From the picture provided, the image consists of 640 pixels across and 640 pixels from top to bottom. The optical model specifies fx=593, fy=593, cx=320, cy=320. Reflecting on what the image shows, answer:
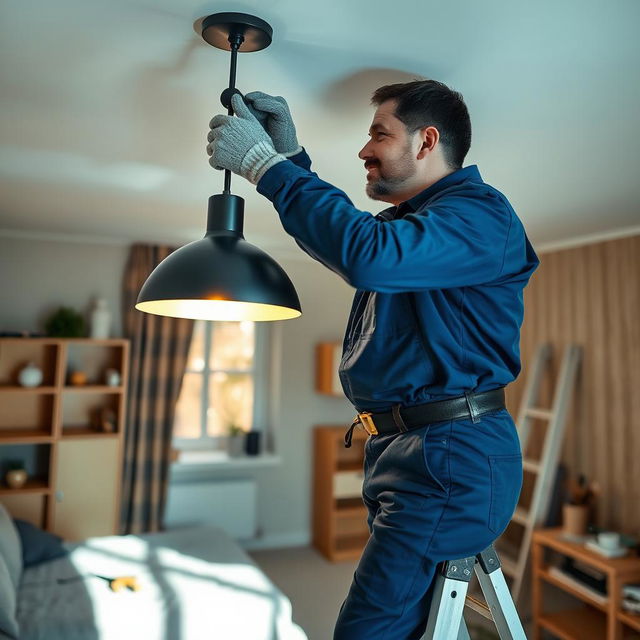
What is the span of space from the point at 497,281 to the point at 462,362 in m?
0.17

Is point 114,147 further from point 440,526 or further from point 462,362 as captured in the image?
point 440,526

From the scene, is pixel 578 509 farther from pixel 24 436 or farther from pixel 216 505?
pixel 24 436

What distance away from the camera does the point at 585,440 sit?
3893 mm

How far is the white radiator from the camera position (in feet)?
14.9

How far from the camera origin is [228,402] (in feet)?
16.5

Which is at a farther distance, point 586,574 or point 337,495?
point 337,495

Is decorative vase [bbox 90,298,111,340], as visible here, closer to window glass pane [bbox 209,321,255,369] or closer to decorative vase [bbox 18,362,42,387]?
decorative vase [bbox 18,362,42,387]

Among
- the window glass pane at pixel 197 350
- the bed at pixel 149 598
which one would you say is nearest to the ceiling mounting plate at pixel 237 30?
the bed at pixel 149 598

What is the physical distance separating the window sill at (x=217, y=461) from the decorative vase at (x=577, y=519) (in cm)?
229

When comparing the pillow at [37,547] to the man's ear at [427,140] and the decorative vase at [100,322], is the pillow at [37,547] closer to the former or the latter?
the decorative vase at [100,322]

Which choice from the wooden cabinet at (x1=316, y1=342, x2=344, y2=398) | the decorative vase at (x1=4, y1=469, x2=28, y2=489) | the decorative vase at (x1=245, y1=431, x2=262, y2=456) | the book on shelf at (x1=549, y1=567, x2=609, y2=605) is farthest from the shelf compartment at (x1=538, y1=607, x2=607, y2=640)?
the decorative vase at (x1=4, y1=469, x2=28, y2=489)

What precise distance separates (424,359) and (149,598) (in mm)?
2143

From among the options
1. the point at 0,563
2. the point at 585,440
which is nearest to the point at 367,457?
the point at 0,563

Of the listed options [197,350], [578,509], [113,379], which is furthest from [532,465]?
[113,379]
